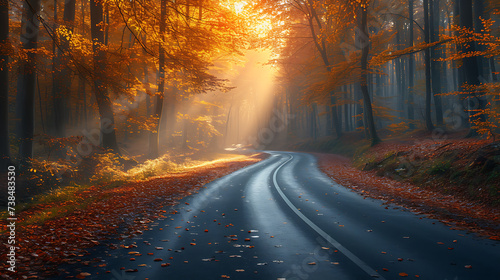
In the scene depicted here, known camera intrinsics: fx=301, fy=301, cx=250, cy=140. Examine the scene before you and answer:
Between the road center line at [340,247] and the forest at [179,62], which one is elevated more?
the forest at [179,62]

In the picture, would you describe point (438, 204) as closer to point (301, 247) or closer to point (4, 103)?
point (301, 247)

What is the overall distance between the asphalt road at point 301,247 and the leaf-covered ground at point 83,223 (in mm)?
550

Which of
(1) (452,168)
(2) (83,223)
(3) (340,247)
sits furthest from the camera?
(1) (452,168)

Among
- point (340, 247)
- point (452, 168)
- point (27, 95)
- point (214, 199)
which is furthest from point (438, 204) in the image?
point (27, 95)

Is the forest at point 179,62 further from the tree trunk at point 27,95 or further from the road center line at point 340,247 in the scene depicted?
the road center line at point 340,247

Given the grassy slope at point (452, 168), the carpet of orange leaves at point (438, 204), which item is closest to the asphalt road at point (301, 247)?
the carpet of orange leaves at point (438, 204)

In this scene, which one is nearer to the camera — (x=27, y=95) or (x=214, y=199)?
(x=214, y=199)

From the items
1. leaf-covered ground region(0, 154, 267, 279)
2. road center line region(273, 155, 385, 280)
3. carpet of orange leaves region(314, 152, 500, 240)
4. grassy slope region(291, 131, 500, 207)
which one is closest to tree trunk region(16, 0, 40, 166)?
leaf-covered ground region(0, 154, 267, 279)

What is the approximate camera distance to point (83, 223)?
7.23 meters

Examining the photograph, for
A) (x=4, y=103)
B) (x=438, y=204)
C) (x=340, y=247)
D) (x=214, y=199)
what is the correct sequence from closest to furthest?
(x=340, y=247)
(x=438, y=204)
(x=214, y=199)
(x=4, y=103)

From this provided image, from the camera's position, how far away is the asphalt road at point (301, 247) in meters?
4.57

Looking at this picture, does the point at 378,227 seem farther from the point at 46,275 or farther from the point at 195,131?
the point at 195,131

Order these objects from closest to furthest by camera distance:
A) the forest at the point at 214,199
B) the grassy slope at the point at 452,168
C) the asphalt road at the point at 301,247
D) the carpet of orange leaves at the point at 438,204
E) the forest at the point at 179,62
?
1. the asphalt road at the point at 301,247
2. the forest at the point at 214,199
3. the carpet of orange leaves at the point at 438,204
4. the grassy slope at the point at 452,168
5. the forest at the point at 179,62

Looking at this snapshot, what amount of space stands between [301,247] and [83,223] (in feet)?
17.1
